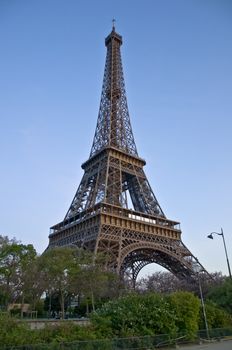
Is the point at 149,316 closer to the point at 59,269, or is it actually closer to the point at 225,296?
the point at 225,296

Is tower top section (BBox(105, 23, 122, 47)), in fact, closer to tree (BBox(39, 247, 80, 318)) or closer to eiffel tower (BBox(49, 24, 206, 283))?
eiffel tower (BBox(49, 24, 206, 283))

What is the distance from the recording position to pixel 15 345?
13.8 meters

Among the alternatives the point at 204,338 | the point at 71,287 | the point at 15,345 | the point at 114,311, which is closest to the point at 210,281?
the point at 71,287

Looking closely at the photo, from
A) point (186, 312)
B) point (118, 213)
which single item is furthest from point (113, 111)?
point (186, 312)

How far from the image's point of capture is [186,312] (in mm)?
22906

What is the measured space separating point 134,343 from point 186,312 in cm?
625

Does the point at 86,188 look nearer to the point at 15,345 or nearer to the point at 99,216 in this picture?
the point at 99,216

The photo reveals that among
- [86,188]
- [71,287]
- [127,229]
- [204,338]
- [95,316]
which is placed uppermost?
[86,188]

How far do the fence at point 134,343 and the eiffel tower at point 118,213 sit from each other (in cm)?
1716

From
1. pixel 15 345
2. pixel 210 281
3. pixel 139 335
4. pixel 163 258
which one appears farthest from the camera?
pixel 163 258

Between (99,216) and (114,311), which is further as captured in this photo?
(99,216)

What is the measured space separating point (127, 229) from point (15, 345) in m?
34.0

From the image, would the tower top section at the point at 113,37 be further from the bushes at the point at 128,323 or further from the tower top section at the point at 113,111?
the bushes at the point at 128,323

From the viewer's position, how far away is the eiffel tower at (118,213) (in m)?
44.9
